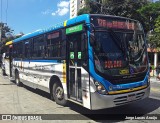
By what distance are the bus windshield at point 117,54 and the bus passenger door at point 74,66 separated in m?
→ 0.74

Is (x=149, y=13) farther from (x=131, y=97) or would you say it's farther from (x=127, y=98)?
(x=127, y=98)

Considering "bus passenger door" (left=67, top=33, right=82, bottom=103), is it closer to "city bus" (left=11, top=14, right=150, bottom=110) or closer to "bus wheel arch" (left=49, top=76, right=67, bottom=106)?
"city bus" (left=11, top=14, right=150, bottom=110)

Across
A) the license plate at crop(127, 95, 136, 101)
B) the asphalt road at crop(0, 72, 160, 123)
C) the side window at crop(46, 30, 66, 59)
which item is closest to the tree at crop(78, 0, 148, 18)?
the side window at crop(46, 30, 66, 59)

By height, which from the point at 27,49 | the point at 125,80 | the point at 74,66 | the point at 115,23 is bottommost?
the point at 125,80

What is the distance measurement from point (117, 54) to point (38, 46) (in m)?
5.03

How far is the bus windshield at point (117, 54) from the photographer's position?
755 cm

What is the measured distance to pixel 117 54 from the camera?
782cm

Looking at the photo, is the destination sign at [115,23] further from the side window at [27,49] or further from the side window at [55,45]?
the side window at [27,49]

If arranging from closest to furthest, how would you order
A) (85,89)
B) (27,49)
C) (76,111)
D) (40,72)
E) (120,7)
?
(85,89), (76,111), (40,72), (27,49), (120,7)

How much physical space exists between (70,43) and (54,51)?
149 cm

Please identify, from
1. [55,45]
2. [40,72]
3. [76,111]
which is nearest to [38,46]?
[40,72]

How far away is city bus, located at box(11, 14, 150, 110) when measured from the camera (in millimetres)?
7445

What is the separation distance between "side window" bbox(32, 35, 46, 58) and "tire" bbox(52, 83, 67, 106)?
5.96 feet

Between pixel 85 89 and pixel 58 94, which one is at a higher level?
pixel 85 89
